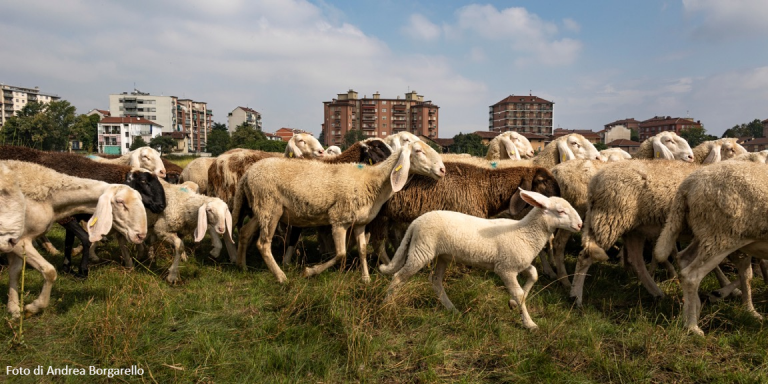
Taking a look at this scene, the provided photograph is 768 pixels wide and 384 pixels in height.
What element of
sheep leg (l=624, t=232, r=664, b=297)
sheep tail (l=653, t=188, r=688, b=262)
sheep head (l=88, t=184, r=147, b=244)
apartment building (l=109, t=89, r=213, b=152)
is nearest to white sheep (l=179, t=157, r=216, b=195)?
sheep head (l=88, t=184, r=147, b=244)

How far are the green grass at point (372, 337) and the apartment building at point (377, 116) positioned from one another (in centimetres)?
9890

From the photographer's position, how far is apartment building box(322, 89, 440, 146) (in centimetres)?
10381

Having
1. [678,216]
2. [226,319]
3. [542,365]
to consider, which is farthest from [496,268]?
[226,319]

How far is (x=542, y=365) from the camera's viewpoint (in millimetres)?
3719

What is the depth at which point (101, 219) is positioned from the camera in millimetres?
4703

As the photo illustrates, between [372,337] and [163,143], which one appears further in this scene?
[163,143]

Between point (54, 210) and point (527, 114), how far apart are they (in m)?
124

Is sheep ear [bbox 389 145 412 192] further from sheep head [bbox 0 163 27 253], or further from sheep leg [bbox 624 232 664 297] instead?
sheep head [bbox 0 163 27 253]

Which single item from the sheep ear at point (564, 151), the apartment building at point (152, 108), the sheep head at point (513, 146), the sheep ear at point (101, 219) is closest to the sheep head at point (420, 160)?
the sheep ear at point (101, 219)

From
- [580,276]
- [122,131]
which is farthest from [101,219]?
[122,131]

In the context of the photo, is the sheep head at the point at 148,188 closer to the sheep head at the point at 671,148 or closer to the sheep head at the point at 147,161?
the sheep head at the point at 147,161

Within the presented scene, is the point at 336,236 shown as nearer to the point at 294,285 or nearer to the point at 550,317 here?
the point at 294,285

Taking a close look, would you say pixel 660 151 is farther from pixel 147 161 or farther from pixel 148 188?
pixel 147 161

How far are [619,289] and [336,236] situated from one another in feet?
12.7
